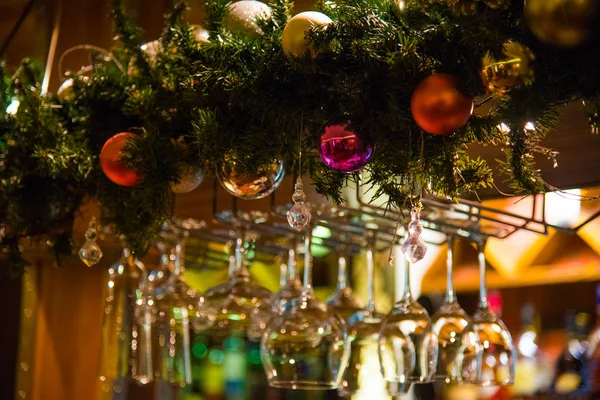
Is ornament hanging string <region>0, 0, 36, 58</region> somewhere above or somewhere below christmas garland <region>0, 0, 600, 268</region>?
above

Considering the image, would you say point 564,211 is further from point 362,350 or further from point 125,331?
point 125,331

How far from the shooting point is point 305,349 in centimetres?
114

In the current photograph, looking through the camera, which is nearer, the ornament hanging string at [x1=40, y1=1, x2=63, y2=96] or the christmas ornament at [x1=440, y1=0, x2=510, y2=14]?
the christmas ornament at [x1=440, y1=0, x2=510, y2=14]

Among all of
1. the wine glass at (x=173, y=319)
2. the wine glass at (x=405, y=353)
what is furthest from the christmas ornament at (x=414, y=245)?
the wine glass at (x=173, y=319)

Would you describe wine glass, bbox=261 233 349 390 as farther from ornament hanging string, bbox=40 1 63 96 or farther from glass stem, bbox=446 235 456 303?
ornament hanging string, bbox=40 1 63 96

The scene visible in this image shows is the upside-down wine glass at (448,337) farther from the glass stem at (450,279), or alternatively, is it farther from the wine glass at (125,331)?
the wine glass at (125,331)

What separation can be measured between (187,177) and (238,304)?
0.28m

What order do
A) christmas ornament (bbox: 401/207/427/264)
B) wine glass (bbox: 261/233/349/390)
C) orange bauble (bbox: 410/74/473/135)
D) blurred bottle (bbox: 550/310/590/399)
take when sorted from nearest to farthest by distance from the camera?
1. orange bauble (bbox: 410/74/473/135)
2. christmas ornament (bbox: 401/207/427/264)
3. wine glass (bbox: 261/233/349/390)
4. blurred bottle (bbox: 550/310/590/399)

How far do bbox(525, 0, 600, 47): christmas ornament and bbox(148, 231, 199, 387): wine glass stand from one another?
889 millimetres

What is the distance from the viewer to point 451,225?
4.21ft

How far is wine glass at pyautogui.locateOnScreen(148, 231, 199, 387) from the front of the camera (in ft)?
4.77

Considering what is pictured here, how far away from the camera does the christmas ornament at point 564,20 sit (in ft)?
2.17

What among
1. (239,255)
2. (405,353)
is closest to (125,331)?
(239,255)

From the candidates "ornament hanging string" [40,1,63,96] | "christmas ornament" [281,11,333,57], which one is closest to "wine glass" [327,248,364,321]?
"christmas ornament" [281,11,333,57]
